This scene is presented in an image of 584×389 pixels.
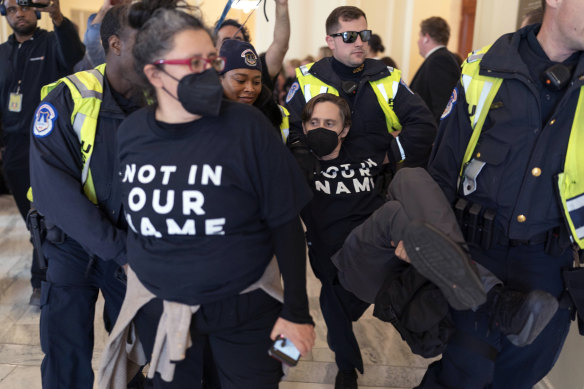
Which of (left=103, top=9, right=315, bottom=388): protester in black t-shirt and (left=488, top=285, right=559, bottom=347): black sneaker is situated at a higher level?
(left=103, top=9, right=315, bottom=388): protester in black t-shirt

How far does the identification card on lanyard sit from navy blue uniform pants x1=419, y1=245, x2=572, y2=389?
297cm

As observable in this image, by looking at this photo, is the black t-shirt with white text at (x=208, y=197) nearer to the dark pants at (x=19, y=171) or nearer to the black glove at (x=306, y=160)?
the black glove at (x=306, y=160)

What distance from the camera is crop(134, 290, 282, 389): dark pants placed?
1.47m

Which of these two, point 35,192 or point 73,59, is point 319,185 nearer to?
point 35,192

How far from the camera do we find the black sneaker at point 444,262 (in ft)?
4.48

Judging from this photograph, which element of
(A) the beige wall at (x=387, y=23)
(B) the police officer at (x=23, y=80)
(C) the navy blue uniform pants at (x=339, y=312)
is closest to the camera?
(C) the navy blue uniform pants at (x=339, y=312)

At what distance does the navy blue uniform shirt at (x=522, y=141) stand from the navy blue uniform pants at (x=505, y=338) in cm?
9

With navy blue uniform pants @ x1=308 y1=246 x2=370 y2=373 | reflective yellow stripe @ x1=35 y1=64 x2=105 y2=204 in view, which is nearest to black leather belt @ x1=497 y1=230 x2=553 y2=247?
navy blue uniform pants @ x1=308 y1=246 x2=370 y2=373

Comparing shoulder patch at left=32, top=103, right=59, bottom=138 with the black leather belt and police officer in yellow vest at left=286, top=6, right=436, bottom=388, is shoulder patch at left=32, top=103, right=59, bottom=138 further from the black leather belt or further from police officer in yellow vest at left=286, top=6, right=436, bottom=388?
the black leather belt

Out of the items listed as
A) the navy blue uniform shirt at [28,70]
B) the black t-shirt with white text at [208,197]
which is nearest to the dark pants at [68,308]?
the black t-shirt with white text at [208,197]

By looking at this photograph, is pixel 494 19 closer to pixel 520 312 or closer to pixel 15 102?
pixel 520 312

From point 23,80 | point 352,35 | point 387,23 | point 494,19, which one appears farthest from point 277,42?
point 387,23

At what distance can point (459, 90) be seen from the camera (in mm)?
1752

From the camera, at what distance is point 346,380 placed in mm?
2463
